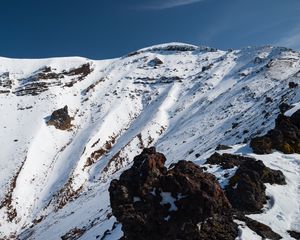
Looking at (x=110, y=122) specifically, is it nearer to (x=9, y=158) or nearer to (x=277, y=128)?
(x=9, y=158)

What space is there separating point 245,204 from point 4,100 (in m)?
91.9

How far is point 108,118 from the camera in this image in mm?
92688

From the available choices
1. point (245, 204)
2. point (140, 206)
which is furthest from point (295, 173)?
point (140, 206)

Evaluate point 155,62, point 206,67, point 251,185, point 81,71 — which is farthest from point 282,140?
point 155,62

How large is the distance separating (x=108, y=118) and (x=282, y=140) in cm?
6558

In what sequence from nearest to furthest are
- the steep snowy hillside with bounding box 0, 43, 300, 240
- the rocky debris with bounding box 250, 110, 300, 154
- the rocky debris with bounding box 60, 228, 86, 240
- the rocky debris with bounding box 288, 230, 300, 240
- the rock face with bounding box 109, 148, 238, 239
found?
the rock face with bounding box 109, 148, 238, 239 → the rocky debris with bounding box 288, 230, 300, 240 → the rocky debris with bounding box 250, 110, 300, 154 → the rocky debris with bounding box 60, 228, 86, 240 → the steep snowy hillside with bounding box 0, 43, 300, 240

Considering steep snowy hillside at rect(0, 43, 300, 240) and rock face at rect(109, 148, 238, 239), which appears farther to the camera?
steep snowy hillside at rect(0, 43, 300, 240)

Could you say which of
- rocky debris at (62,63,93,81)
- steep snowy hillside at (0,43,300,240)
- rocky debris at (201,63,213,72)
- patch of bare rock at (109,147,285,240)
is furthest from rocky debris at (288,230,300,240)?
rocky debris at (62,63,93,81)

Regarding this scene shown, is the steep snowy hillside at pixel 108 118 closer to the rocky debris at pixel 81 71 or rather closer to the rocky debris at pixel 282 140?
the rocky debris at pixel 81 71

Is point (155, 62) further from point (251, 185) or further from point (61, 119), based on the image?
point (251, 185)

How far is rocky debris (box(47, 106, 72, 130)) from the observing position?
9012 centimetres

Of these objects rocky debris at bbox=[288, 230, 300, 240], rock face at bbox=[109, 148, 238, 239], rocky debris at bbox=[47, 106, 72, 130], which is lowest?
rocky debris at bbox=[288, 230, 300, 240]

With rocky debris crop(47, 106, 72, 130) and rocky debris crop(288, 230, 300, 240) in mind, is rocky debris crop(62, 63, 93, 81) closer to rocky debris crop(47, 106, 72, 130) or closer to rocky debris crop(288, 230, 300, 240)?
rocky debris crop(47, 106, 72, 130)

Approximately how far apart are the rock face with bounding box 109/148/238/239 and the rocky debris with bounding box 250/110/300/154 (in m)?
12.3
